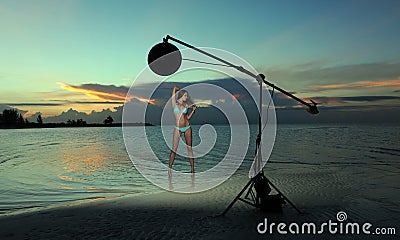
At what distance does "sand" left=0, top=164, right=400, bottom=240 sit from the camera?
4.77 meters

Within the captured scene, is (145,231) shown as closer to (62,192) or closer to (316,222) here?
(316,222)

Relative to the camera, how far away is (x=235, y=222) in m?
5.26

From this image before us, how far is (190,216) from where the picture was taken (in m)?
5.65

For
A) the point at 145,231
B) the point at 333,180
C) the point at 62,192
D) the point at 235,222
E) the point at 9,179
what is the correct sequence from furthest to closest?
the point at 9,179 → the point at 333,180 → the point at 62,192 → the point at 235,222 → the point at 145,231

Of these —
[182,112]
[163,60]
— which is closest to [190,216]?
[163,60]

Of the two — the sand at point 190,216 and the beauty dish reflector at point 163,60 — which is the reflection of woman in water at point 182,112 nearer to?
the sand at point 190,216

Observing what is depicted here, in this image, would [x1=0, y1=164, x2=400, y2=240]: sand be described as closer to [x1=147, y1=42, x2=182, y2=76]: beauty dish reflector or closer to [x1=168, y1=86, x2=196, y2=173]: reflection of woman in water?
[x1=168, y1=86, x2=196, y2=173]: reflection of woman in water

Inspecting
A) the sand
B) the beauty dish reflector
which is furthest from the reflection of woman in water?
the beauty dish reflector

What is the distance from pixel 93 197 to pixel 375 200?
6882 mm

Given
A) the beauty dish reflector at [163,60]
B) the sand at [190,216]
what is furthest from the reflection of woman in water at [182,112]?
the beauty dish reflector at [163,60]

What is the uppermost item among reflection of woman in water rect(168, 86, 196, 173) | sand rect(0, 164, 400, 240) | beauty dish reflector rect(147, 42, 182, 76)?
beauty dish reflector rect(147, 42, 182, 76)

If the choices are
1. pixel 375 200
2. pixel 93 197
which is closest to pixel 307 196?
pixel 375 200

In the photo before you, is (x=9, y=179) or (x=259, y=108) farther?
(x=9, y=179)

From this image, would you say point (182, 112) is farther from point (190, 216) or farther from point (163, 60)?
point (163, 60)
